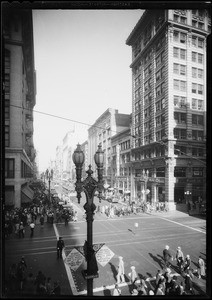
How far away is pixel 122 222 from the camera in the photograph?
2498 centimetres

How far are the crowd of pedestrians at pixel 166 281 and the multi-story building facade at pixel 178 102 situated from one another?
24.4 metres

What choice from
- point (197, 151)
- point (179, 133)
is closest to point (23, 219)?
point (179, 133)

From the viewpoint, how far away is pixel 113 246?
647 inches

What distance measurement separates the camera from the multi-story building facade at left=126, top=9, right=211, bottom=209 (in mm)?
36031

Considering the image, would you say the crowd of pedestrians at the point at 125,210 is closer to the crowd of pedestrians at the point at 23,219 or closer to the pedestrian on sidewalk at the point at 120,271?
the crowd of pedestrians at the point at 23,219

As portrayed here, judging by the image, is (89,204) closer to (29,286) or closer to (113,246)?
(29,286)

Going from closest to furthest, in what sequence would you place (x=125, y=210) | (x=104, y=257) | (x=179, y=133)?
(x=104, y=257) < (x=125, y=210) < (x=179, y=133)

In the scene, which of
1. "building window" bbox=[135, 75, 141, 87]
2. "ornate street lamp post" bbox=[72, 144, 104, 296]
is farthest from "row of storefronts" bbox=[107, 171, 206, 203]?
"ornate street lamp post" bbox=[72, 144, 104, 296]

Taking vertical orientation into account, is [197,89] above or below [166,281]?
above

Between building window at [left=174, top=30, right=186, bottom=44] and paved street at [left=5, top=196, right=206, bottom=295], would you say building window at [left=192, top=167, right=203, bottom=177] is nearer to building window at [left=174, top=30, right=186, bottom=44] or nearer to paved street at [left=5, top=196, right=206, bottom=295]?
paved street at [left=5, top=196, right=206, bottom=295]

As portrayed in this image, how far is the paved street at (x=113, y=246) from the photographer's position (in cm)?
1134

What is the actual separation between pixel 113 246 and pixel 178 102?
1159 inches

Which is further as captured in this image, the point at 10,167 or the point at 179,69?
the point at 179,69

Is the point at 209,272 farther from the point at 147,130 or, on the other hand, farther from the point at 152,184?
the point at 147,130
